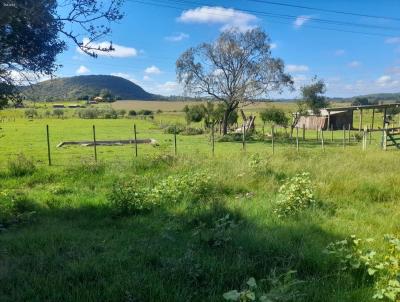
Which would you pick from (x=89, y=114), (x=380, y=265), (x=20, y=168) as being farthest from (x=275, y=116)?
(x=89, y=114)

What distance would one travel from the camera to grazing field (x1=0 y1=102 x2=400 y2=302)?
14.7 feet

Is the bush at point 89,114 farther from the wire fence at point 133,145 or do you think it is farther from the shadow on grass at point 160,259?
the shadow on grass at point 160,259

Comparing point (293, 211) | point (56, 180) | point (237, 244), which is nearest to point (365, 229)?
point (293, 211)

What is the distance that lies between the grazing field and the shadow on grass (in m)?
0.02

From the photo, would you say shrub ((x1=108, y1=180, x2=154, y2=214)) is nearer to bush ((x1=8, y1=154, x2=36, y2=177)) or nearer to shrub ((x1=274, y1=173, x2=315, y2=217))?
shrub ((x1=274, y1=173, x2=315, y2=217))

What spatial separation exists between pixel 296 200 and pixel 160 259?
351 centimetres

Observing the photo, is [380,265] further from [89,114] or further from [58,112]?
[58,112]

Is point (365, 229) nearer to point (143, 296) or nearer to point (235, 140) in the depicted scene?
point (143, 296)

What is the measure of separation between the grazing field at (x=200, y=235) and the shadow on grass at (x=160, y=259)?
0.02 meters

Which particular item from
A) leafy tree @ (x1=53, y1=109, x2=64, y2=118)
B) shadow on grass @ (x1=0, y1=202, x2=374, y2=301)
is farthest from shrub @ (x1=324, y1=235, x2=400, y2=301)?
leafy tree @ (x1=53, y1=109, x2=64, y2=118)

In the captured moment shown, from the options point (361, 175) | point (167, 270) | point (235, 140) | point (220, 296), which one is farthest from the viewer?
point (235, 140)

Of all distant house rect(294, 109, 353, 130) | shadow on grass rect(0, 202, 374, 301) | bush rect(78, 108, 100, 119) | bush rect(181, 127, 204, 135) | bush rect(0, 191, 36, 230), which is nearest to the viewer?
shadow on grass rect(0, 202, 374, 301)

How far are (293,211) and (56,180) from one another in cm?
767

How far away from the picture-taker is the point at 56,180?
12.4 meters
